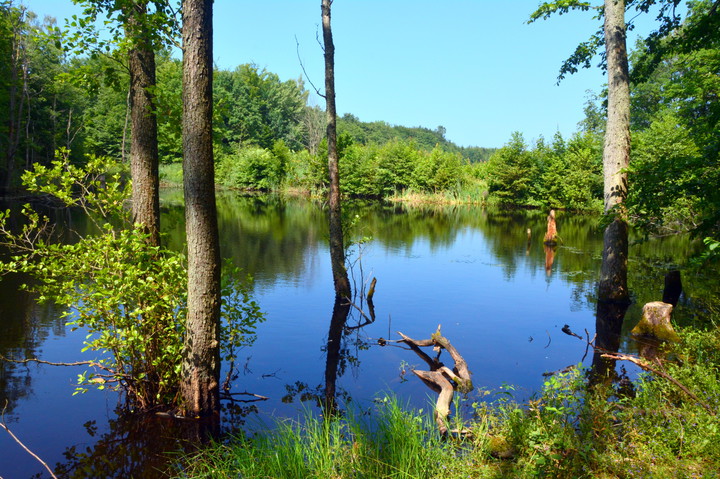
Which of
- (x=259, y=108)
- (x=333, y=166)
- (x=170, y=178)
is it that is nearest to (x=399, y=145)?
(x=170, y=178)

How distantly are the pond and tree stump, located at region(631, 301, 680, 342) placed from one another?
0.34 metres

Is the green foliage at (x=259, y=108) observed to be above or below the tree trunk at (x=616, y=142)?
above

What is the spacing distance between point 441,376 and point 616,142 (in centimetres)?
645

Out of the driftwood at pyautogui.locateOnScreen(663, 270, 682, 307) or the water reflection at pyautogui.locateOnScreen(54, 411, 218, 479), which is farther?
the driftwood at pyautogui.locateOnScreen(663, 270, 682, 307)

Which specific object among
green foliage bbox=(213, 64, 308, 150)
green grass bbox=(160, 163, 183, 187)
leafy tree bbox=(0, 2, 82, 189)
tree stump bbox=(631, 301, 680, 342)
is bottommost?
tree stump bbox=(631, 301, 680, 342)

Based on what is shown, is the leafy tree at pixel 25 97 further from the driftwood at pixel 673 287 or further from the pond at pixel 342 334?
the driftwood at pixel 673 287

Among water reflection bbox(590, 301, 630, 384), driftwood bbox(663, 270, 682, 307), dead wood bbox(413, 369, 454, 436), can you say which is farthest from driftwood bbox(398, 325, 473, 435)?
driftwood bbox(663, 270, 682, 307)

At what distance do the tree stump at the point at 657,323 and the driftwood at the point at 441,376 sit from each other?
10.8ft

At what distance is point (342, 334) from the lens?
8320mm

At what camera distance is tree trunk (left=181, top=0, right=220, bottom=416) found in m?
4.54

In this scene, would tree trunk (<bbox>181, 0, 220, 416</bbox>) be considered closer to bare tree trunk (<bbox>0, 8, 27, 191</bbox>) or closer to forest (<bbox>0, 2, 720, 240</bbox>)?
forest (<bbox>0, 2, 720, 240</bbox>)

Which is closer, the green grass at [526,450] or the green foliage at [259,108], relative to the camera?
the green grass at [526,450]

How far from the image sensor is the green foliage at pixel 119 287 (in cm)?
455

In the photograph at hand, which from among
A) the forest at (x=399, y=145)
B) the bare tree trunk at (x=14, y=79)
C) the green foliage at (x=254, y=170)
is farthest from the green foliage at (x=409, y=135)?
the bare tree trunk at (x=14, y=79)
